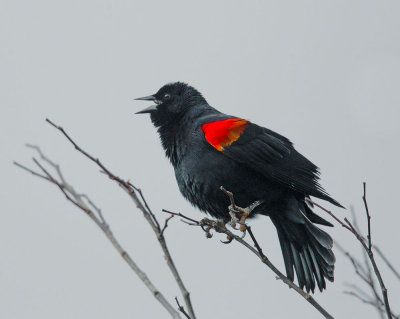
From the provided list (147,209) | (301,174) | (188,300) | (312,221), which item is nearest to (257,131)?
(301,174)

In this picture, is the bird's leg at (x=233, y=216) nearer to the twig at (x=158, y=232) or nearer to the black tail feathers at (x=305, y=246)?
the black tail feathers at (x=305, y=246)

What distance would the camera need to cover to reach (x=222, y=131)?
4.30 metres

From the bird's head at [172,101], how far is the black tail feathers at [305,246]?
1239 mm

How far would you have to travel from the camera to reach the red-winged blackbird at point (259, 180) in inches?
168

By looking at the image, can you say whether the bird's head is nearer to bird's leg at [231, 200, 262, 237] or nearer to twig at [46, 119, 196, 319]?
bird's leg at [231, 200, 262, 237]

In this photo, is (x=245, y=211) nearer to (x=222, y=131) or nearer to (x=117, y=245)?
(x=222, y=131)

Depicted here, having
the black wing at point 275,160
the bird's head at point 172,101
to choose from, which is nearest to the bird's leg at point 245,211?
the black wing at point 275,160

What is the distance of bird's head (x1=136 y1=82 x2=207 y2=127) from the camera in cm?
496

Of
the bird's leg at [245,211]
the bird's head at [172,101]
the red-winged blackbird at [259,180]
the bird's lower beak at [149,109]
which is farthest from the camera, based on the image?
the bird's lower beak at [149,109]

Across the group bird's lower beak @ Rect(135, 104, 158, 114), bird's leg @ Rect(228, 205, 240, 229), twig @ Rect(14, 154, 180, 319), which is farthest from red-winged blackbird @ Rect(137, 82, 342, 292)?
twig @ Rect(14, 154, 180, 319)

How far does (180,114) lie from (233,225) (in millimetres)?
1195

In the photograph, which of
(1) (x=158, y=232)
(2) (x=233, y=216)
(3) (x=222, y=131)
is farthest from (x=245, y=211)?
(1) (x=158, y=232)

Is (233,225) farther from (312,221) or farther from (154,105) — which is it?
(154,105)

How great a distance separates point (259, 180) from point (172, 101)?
1.24 m
